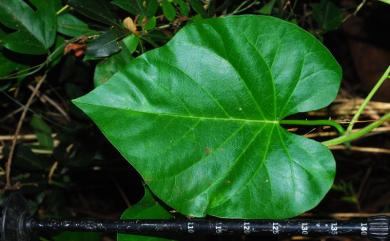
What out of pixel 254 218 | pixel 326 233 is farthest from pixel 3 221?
pixel 326 233

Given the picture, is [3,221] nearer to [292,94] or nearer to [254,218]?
[254,218]

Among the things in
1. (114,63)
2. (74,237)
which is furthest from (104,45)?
(74,237)

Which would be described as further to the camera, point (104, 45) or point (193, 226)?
point (104, 45)

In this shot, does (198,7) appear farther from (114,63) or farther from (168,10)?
(114,63)

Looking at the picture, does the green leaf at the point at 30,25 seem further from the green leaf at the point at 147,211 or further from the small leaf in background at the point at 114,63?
the green leaf at the point at 147,211

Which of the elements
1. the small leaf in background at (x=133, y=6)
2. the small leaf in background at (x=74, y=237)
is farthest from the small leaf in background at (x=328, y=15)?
the small leaf in background at (x=74, y=237)

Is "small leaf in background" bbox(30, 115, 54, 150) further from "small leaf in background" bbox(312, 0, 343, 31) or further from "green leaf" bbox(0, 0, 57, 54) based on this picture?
"small leaf in background" bbox(312, 0, 343, 31)
